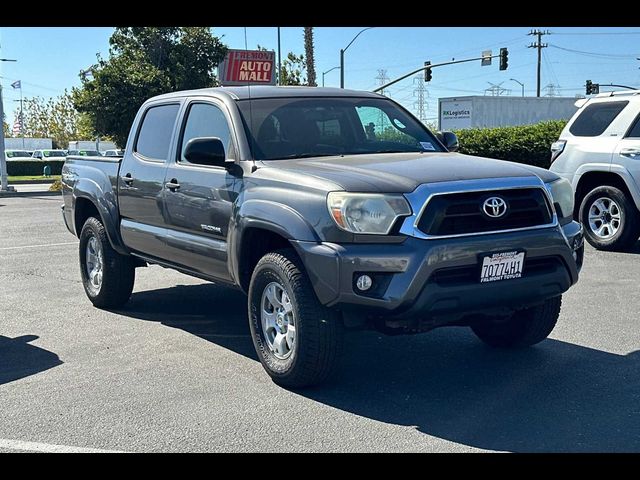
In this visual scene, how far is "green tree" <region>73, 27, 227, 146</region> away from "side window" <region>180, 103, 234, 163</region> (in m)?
29.9

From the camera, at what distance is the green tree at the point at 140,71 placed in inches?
1382

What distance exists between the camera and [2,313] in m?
7.43

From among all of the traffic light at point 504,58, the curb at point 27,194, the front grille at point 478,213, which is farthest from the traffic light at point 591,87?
the front grille at point 478,213

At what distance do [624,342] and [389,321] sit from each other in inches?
91.2

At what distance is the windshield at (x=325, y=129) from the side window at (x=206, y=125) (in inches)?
8.0

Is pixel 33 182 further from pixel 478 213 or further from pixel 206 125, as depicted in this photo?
pixel 478 213

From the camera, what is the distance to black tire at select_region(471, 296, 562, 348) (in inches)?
218

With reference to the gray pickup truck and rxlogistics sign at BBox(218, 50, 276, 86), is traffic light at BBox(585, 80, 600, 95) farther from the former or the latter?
the gray pickup truck

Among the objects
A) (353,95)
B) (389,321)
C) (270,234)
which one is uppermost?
(353,95)

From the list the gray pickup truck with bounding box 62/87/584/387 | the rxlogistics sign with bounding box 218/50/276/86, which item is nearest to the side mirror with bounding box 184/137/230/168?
the gray pickup truck with bounding box 62/87/584/387

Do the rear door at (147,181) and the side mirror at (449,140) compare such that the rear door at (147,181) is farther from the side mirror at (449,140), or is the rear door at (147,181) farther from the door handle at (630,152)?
the door handle at (630,152)

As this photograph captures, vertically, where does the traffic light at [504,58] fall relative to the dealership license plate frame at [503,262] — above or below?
above

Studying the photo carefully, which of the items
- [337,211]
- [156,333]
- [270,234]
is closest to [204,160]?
[270,234]
